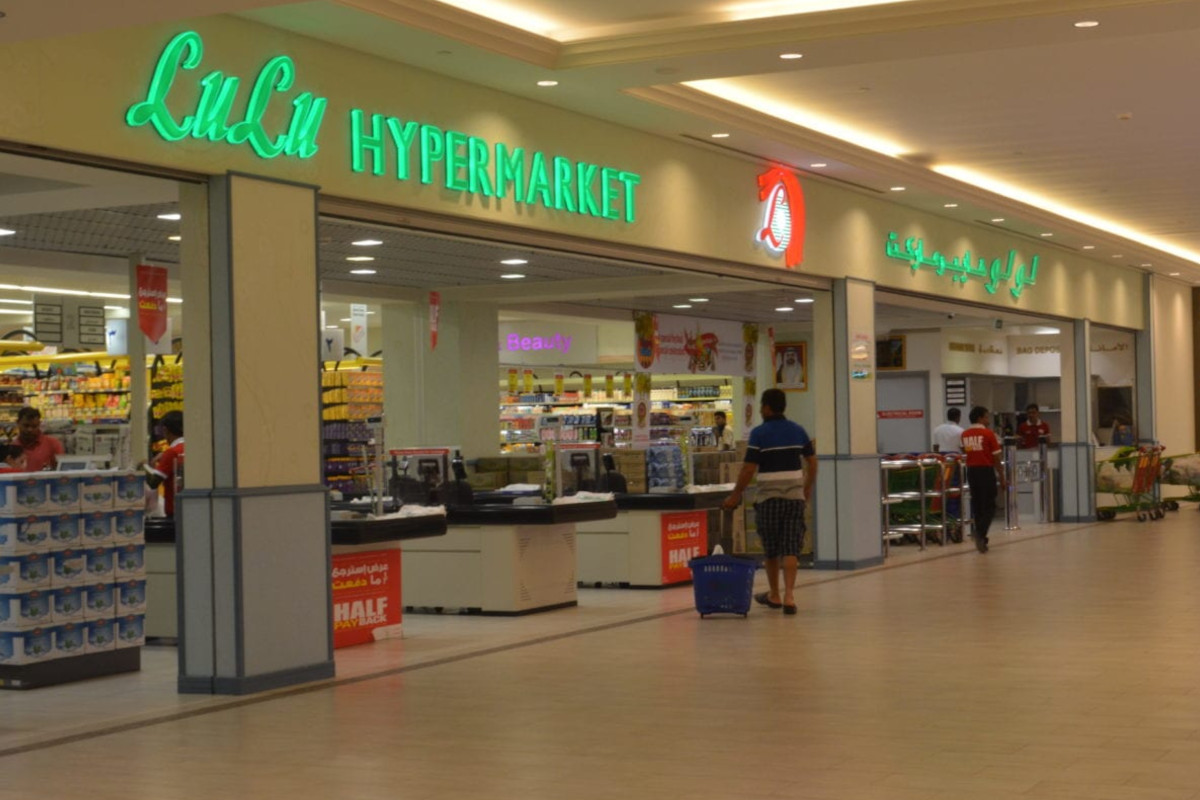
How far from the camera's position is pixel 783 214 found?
13.6 m

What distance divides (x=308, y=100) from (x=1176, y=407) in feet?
63.8

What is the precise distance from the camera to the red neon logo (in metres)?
13.3

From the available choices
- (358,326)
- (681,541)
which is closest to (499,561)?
(681,541)

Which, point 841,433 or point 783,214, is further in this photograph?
point 841,433

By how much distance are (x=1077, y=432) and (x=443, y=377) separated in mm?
9191

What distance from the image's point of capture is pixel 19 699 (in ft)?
27.3

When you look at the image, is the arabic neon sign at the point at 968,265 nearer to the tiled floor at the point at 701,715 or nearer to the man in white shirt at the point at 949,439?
the man in white shirt at the point at 949,439

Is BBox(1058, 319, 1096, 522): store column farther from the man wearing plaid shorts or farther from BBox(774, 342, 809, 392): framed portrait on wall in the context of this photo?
the man wearing plaid shorts

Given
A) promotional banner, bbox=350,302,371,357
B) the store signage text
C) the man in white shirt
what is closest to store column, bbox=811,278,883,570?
the man in white shirt

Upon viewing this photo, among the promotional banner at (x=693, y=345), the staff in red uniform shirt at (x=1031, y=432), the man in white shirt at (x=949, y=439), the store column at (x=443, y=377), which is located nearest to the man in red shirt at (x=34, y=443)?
the store column at (x=443, y=377)

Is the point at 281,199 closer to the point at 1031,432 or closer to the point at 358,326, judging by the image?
the point at 358,326

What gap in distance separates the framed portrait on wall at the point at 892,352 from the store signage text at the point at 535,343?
5751mm

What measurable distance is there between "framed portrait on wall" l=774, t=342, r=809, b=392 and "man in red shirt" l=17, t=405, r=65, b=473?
1449cm

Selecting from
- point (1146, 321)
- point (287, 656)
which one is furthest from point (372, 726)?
point (1146, 321)
